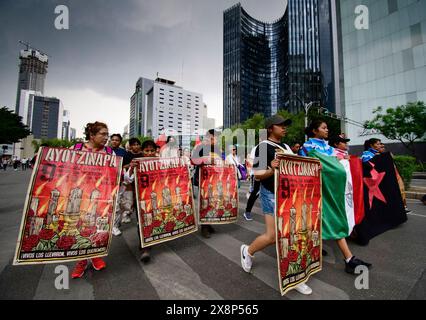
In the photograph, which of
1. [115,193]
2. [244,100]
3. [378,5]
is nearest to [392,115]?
[378,5]

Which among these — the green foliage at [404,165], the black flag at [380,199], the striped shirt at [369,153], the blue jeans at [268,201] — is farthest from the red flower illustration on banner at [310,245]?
the green foliage at [404,165]

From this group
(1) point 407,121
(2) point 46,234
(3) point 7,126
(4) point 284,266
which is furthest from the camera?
(3) point 7,126

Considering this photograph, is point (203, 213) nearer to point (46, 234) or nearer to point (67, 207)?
point (67, 207)

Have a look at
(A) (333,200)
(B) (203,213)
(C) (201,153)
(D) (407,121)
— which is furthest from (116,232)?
(D) (407,121)

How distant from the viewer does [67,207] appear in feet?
7.97

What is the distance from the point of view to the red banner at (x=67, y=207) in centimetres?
223

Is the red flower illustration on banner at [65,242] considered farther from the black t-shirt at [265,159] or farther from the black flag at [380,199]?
the black flag at [380,199]

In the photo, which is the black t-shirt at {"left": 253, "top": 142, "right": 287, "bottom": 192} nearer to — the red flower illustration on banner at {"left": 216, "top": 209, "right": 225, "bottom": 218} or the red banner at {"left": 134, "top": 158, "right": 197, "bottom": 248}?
the red banner at {"left": 134, "top": 158, "right": 197, "bottom": 248}

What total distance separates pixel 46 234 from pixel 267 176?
2550 millimetres

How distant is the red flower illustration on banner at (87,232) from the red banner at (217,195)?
198cm

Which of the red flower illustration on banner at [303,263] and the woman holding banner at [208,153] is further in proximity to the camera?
the woman holding banner at [208,153]

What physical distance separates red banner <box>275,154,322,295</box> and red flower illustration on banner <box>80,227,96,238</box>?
2174 millimetres

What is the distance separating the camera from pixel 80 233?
8.07 feet
